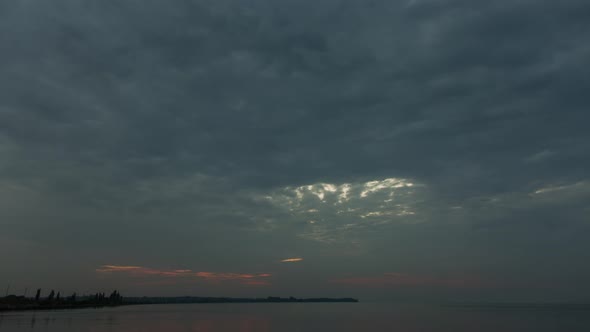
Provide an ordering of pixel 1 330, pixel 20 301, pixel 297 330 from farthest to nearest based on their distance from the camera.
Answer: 1. pixel 20 301
2. pixel 297 330
3. pixel 1 330

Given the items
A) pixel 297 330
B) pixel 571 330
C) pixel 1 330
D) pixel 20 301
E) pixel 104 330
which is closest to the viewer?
pixel 1 330

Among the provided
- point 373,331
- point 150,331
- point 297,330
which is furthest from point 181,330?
point 373,331

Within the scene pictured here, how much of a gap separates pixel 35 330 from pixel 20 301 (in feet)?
455

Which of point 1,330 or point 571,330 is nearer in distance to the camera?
point 1,330

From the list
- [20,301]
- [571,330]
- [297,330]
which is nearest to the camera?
[297,330]

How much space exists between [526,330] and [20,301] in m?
206

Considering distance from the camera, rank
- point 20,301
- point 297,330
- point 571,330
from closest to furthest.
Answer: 1. point 297,330
2. point 571,330
3. point 20,301

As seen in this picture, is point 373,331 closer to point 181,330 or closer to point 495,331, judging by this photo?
point 495,331

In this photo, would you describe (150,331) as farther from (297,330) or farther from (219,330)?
(297,330)

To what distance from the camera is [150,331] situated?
7806 cm

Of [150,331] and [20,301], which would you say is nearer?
[150,331]

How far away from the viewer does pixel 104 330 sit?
76500mm

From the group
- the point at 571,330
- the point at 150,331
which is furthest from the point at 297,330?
the point at 571,330

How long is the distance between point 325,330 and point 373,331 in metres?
10.6
